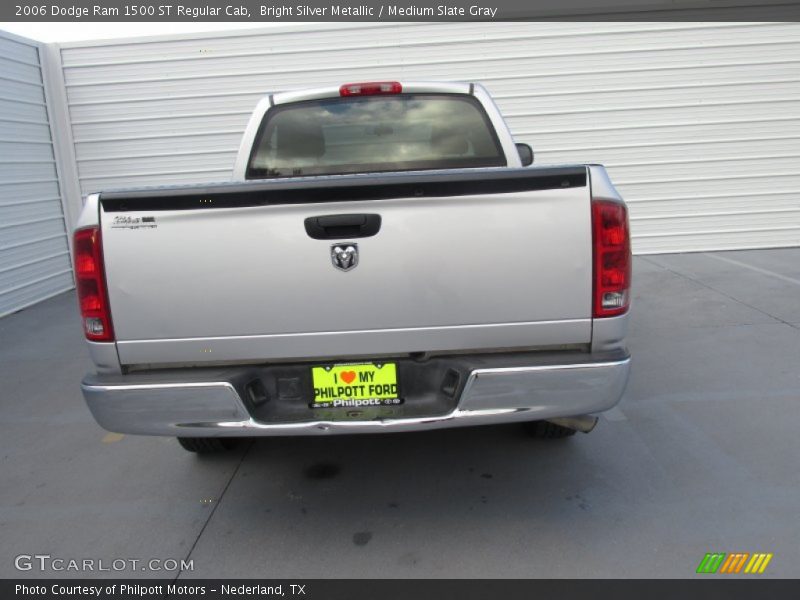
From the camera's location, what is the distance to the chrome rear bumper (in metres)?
2.25

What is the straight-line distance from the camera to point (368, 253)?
2.26 m

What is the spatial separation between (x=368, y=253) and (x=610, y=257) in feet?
2.97

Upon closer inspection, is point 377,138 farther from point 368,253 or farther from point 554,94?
point 554,94

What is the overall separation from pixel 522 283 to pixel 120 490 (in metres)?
2.36

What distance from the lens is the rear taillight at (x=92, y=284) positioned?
7.47ft

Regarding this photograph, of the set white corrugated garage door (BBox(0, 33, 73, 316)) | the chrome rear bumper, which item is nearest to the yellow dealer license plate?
the chrome rear bumper

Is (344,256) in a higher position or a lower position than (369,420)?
higher

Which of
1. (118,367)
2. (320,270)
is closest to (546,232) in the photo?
(320,270)

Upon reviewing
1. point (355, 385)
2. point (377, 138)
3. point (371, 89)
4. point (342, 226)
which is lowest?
point (355, 385)

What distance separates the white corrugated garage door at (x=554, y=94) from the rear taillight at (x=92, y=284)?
6783mm

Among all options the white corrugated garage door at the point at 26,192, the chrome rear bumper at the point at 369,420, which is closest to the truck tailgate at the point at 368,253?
the chrome rear bumper at the point at 369,420

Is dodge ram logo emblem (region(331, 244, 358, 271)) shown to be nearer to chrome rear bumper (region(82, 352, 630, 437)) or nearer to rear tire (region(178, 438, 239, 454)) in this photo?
chrome rear bumper (region(82, 352, 630, 437))

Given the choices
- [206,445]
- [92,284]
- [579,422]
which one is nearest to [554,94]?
[579,422]

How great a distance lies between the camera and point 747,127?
28.4 ft
